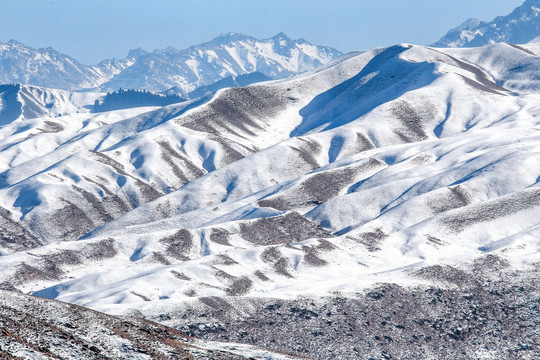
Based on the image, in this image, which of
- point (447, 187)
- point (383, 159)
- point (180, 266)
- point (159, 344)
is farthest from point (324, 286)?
point (383, 159)

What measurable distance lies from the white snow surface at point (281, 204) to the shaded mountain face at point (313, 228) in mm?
353

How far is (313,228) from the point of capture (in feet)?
360

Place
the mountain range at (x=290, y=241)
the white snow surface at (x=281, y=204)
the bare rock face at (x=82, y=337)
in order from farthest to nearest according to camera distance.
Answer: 1. the white snow surface at (x=281, y=204)
2. the mountain range at (x=290, y=241)
3. the bare rock face at (x=82, y=337)

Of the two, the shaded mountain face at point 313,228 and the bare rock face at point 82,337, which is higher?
the bare rock face at point 82,337

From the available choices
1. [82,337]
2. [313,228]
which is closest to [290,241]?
[313,228]

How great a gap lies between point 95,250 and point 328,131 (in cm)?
9099

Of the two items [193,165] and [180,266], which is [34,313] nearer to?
[180,266]

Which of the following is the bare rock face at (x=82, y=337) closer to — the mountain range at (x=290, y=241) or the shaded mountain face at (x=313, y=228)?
the mountain range at (x=290, y=241)

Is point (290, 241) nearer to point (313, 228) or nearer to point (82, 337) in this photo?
point (313, 228)

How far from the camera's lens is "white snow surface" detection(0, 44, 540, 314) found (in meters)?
81.4

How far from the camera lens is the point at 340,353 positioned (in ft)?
196

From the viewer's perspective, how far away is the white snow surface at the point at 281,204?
81375 millimetres

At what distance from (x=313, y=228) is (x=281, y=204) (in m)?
12.5

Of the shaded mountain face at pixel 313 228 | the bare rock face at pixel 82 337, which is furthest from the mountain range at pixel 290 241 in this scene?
the shaded mountain face at pixel 313 228
